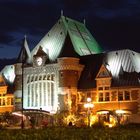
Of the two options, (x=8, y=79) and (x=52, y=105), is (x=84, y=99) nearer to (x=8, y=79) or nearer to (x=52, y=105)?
(x=52, y=105)

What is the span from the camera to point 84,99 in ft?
246

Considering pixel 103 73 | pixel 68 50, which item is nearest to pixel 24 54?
pixel 68 50

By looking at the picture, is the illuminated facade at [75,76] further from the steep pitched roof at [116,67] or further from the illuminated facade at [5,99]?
the illuminated facade at [5,99]

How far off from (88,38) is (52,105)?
55.7 feet

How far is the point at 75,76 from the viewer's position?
7688 centimetres

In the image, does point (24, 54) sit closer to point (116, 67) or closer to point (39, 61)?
point (39, 61)

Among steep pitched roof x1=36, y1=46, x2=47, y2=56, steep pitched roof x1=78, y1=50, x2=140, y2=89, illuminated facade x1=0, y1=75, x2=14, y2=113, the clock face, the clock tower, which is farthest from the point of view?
illuminated facade x1=0, y1=75, x2=14, y2=113

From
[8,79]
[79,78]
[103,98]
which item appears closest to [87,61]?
[79,78]

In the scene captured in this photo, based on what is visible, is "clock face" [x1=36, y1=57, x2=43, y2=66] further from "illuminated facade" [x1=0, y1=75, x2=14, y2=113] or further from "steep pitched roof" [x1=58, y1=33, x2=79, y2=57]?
"illuminated facade" [x1=0, y1=75, x2=14, y2=113]

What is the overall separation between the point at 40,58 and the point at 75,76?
7.26 m

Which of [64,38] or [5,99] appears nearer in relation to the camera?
[64,38]

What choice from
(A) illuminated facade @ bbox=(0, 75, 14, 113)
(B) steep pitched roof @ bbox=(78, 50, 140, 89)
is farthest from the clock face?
(A) illuminated facade @ bbox=(0, 75, 14, 113)

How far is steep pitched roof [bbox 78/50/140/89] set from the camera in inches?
2825

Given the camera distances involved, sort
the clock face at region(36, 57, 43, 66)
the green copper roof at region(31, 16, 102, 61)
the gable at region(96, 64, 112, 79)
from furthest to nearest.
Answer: the green copper roof at region(31, 16, 102, 61) → the clock face at region(36, 57, 43, 66) → the gable at region(96, 64, 112, 79)
